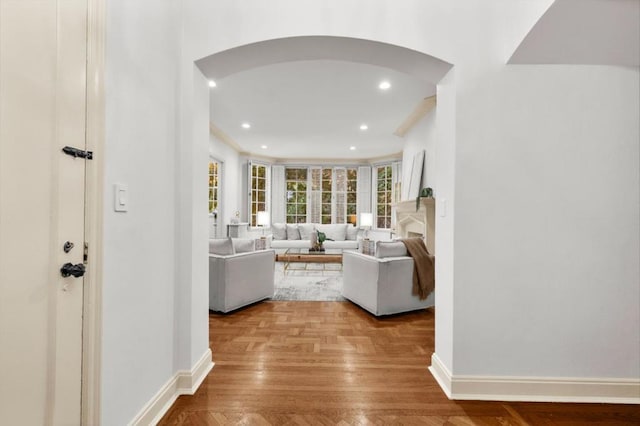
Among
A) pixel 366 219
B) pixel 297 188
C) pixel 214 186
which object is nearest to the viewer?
pixel 214 186

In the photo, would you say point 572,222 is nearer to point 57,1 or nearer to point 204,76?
point 204,76

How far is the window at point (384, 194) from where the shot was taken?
7973 millimetres

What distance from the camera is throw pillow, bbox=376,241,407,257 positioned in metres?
3.24

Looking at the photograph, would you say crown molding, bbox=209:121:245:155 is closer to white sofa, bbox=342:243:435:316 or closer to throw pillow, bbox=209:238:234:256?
throw pillow, bbox=209:238:234:256

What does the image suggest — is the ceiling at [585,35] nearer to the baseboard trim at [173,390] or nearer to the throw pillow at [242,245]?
the baseboard trim at [173,390]

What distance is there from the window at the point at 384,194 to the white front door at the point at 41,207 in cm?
731

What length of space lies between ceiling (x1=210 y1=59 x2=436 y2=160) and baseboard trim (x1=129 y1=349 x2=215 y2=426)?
7.45ft

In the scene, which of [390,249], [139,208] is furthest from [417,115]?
[139,208]

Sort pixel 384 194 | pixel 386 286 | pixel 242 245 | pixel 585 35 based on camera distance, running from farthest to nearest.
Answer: pixel 384 194, pixel 242 245, pixel 386 286, pixel 585 35

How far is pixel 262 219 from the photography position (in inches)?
297

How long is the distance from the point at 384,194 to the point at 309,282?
167 inches

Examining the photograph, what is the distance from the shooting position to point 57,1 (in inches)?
42.0

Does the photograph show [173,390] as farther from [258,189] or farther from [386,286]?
[258,189]

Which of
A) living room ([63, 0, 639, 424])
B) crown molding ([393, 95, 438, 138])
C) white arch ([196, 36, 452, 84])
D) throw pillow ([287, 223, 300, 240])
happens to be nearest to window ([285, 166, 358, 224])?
throw pillow ([287, 223, 300, 240])
